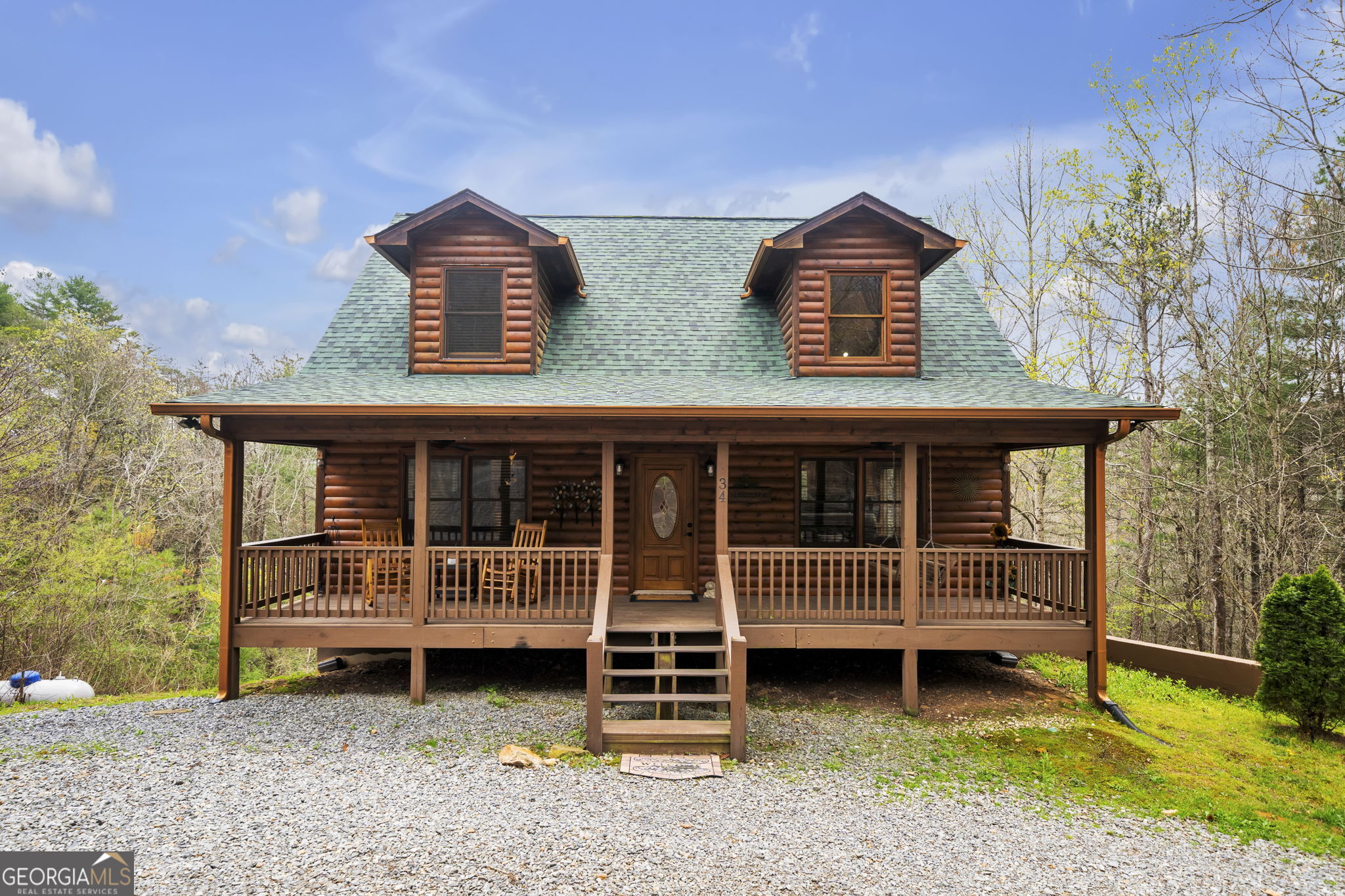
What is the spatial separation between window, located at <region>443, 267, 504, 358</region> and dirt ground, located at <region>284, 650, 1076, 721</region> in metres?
4.65

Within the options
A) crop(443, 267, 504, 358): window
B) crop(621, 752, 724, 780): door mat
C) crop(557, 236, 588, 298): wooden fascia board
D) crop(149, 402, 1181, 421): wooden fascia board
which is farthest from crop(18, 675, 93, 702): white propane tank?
crop(557, 236, 588, 298): wooden fascia board

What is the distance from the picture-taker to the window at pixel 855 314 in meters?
9.88

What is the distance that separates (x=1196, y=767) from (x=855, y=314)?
21.8 feet

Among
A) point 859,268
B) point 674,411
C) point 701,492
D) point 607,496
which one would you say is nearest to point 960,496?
point 859,268

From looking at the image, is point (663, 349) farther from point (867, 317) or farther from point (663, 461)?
point (867, 317)

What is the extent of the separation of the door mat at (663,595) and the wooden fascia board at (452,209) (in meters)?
5.36

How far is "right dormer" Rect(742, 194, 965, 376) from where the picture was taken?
9773mm

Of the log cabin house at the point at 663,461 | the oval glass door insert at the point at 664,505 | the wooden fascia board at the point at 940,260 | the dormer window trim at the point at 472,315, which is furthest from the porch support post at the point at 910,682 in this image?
the dormer window trim at the point at 472,315

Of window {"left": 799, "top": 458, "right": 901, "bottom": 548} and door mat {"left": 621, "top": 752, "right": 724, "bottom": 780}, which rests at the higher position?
window {"left": 799, "top": 458, "right": 901, "bottom": 548}

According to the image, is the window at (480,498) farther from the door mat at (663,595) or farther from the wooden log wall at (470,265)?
the door mat at (663,595)

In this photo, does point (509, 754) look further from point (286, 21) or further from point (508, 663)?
point (286, 21)

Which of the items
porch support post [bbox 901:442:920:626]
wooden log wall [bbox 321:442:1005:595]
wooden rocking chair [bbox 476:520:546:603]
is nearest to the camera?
porch support post [bbox 901:442:920:626]

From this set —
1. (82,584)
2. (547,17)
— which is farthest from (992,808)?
(547,17)

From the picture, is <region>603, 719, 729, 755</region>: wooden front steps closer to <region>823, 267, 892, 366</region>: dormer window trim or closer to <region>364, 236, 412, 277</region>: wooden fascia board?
<region>823, 267, 892, 366</region>: dormer window trim
